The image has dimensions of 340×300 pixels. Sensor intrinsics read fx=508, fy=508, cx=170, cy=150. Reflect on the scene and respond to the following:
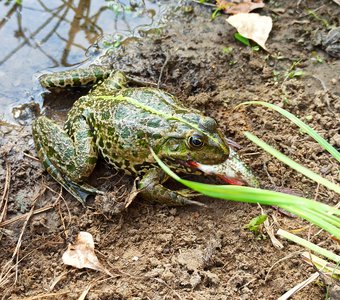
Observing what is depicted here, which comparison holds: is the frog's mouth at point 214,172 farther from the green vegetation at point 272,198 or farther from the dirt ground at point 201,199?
the green vegetation at point 272,198

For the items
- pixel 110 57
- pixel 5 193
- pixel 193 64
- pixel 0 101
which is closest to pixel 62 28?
pixel 110 57

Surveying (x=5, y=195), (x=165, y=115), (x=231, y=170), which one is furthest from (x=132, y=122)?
(x=5, y=195)

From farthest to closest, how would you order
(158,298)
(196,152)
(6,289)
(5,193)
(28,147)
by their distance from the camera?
(28,147)
(5,193)
(196,152)
(6,289)
(158,298)

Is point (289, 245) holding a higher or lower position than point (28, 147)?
higher

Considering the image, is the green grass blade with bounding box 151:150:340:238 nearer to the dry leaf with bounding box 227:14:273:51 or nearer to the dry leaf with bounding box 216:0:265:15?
the dry leaf with bounding box 227:14:273:51

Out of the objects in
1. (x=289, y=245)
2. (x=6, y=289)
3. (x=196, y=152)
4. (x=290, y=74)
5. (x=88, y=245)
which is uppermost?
(x=290, y=74)

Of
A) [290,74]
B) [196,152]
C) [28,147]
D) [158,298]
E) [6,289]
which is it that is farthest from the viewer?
[290,74]

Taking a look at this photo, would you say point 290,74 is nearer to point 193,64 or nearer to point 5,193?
point 193,64
